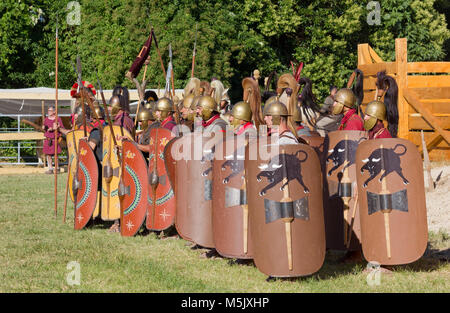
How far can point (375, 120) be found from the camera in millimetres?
6945

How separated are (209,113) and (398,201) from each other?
7.67ft

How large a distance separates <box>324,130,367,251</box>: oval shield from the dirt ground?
2348mm

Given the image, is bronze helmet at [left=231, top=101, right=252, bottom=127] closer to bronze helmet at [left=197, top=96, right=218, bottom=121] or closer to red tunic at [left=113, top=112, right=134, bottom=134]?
bronze helmet at [left=197, top=96, right=218, bottom=121]

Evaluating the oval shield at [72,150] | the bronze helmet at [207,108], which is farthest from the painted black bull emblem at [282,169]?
the oval shield at [72,150]

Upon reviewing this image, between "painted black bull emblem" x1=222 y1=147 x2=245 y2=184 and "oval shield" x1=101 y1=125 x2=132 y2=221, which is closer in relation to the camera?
"painted black bull emblem" x1=222 y1=147 x2=245 y2=184

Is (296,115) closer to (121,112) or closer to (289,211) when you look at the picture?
(289,211)

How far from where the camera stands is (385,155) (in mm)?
6535

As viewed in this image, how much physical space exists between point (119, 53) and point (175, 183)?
16.9 m

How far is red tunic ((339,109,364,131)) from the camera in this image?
7.43 m

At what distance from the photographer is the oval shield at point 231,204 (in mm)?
6805

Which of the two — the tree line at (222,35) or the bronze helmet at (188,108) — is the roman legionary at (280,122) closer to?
the bronze helmet at (188,108)

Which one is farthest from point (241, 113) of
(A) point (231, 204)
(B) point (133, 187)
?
(B) point (133, 187)
